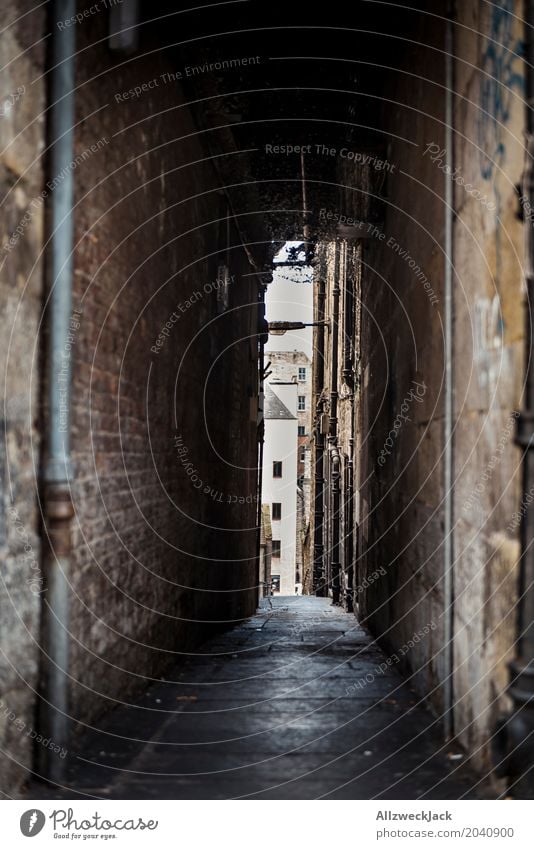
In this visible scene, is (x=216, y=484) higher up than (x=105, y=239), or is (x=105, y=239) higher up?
(x=105, y=239)

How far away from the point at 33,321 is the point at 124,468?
1.35 meters

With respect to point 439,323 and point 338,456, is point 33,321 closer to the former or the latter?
point 439,323

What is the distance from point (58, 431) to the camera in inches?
122

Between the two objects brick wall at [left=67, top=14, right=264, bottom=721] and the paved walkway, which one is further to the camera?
brick wall at [left=67, top=14, right=264, bottom=721]

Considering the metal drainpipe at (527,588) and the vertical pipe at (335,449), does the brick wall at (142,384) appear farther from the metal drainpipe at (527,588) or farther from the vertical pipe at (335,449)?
the vertical pipe at (335,449)

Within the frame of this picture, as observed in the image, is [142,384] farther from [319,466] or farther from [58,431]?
[319,466]

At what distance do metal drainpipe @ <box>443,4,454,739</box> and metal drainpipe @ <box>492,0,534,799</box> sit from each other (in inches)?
36.7

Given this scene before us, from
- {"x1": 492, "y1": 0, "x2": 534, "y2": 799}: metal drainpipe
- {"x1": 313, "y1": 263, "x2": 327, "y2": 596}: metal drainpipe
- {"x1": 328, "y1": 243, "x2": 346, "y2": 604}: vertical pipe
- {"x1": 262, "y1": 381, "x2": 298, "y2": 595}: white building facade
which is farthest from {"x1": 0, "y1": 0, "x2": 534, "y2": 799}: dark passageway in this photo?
{"x1": 262, "y1": 381, "x2": 298, "y2": 595}: white building facade

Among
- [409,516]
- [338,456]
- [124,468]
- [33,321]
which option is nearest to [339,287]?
[338,456]

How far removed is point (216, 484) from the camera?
7.32 meters
